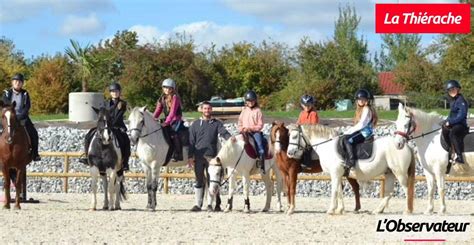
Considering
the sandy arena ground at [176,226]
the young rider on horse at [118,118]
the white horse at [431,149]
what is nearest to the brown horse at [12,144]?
the sandy arena ground at [176,226]

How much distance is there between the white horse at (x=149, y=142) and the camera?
15039 mm

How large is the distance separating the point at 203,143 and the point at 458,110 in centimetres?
425

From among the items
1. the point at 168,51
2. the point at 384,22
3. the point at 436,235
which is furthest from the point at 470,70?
the point at 436,235

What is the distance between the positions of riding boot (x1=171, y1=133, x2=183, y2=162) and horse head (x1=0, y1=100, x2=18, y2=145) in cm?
265

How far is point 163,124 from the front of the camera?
50.7ft

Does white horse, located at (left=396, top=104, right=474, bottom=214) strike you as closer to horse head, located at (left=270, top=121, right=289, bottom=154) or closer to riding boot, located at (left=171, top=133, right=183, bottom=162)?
horse head, located at (left=270, top=121, right=289, bottom=154)

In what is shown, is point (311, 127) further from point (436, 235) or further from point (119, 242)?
point (119, 242)

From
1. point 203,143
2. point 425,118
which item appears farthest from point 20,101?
point 425,118

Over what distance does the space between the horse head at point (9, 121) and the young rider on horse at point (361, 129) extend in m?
5.40

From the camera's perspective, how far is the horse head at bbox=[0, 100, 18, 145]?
14.9 meters

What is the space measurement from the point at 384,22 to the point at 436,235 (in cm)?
763

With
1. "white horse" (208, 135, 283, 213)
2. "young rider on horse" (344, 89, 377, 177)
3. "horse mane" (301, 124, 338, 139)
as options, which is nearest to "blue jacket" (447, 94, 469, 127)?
"young rider on horse" (344, 89, 377, 177)

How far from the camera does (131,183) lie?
920 inches

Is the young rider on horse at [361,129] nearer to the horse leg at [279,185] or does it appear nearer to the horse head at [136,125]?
the horse leg at [279,185]
